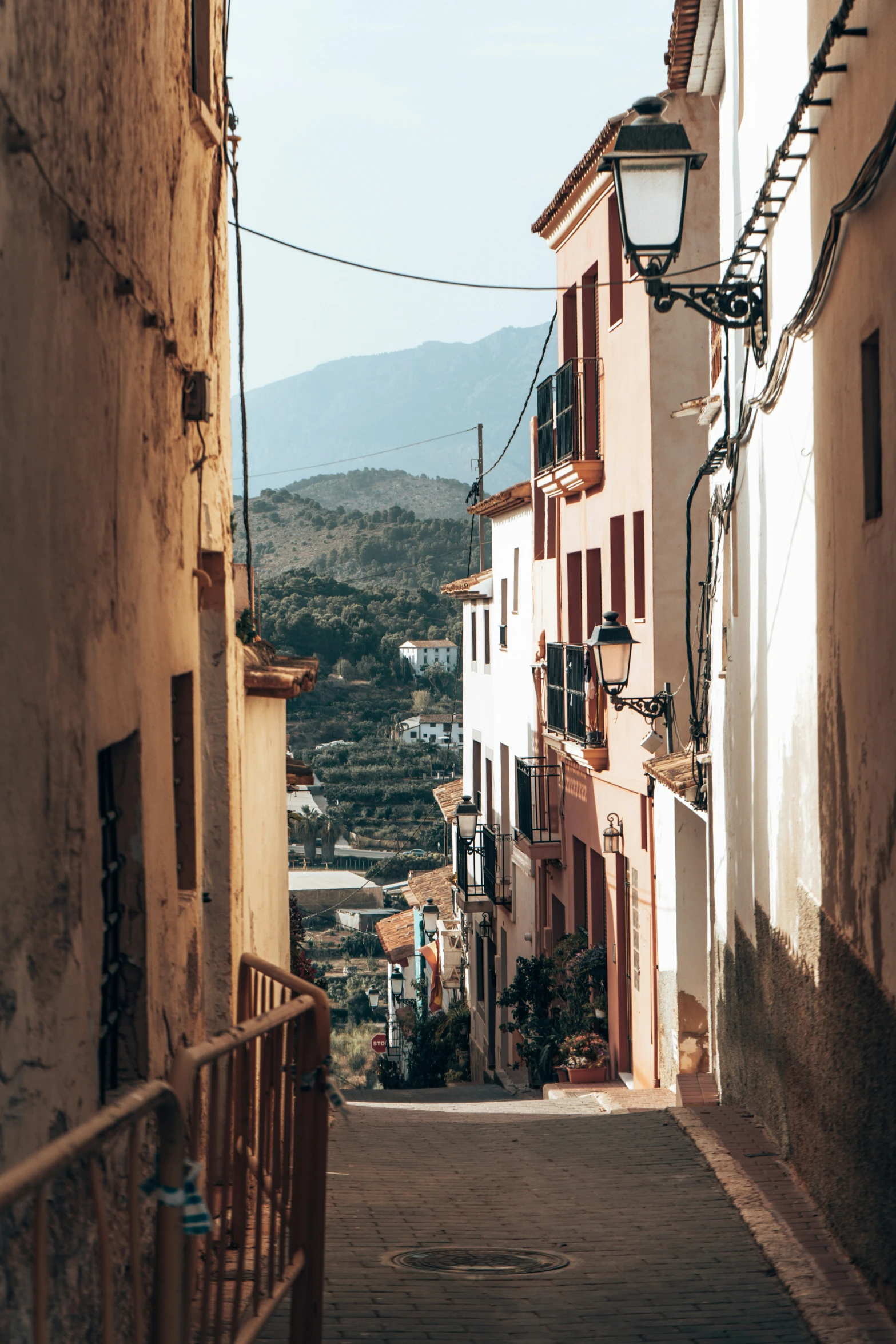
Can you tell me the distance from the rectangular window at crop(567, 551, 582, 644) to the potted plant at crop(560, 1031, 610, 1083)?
5124 millimetres

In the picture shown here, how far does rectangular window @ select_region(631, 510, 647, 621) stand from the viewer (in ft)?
53.8

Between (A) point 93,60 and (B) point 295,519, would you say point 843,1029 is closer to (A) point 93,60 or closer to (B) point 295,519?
(A) point 93,60

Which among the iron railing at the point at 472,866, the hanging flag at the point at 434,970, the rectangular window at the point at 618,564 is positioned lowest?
the hanging flag at the point at 434,970

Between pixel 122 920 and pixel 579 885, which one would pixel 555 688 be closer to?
pixel 579 885

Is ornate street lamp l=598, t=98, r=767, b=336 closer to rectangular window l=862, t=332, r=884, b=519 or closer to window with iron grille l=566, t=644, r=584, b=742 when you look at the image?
rectangular window l=862, t=332, r=884, b=519

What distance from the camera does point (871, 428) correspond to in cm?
615

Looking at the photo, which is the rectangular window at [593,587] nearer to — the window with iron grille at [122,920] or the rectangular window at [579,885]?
the rectangular window at [579,885]

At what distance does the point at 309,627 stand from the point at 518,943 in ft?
174

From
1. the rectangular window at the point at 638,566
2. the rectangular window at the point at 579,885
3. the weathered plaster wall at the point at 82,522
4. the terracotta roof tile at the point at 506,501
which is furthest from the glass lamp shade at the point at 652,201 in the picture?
the terracotta roof tile at the point at 506,501

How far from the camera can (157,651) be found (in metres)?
6.02

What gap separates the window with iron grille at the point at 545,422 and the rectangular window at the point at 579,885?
4.97 metres

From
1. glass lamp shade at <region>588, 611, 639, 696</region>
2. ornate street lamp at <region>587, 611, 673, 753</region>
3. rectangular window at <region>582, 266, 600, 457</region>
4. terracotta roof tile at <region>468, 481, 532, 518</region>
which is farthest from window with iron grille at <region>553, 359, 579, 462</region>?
glass lamp shade at <region>588, 611, 639, 696</region>

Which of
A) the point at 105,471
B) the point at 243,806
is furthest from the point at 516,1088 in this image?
the point at 105,471

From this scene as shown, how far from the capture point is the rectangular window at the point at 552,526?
70.3 feet
